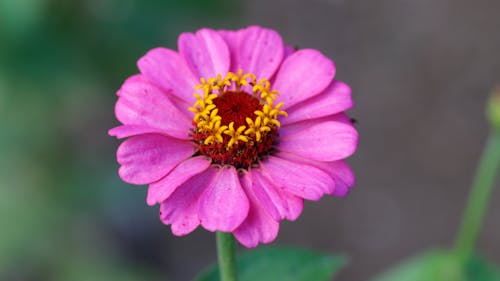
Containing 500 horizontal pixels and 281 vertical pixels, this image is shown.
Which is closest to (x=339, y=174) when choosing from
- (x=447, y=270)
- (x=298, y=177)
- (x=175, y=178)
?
(x=298, y=177)

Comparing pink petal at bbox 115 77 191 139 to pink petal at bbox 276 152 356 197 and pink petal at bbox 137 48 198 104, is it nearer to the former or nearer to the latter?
pink petal at bbox 137 48 198 104

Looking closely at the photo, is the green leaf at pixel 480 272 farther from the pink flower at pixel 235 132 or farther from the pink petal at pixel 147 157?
the pink petal at pixel 147 157

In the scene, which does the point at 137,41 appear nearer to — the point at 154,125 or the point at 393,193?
the point at 154,125

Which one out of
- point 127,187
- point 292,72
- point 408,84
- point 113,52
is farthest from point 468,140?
point 292,72

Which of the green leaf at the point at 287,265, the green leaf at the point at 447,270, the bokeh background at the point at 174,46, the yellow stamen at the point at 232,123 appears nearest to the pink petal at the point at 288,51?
the yellow stamen at the point at 232,123

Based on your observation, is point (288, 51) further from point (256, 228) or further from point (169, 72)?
point (256, 228)
